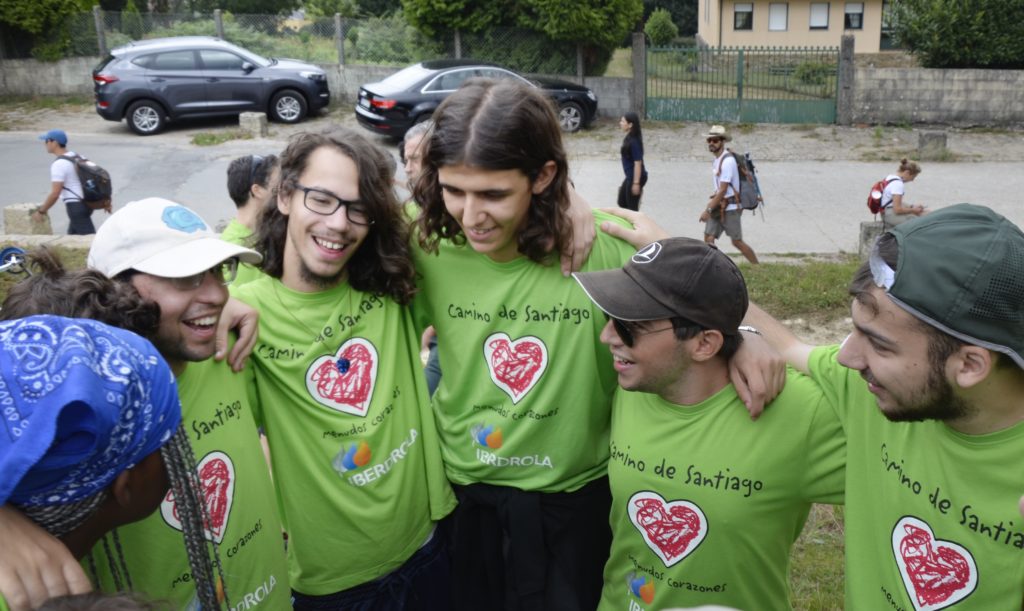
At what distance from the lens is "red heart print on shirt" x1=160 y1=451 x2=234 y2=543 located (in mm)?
2436

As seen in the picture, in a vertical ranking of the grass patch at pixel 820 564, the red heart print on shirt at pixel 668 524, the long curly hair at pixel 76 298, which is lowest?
the grass patch at pixel 820 564

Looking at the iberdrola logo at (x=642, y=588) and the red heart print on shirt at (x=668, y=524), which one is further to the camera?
the iberdrola logo at (x=642, y=588)

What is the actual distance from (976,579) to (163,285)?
2127 millimetres

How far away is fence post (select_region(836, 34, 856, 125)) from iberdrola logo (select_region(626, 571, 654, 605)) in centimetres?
1833

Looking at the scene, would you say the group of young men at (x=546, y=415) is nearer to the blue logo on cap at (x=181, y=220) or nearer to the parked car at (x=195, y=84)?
the blue logo on cap at (x=181, y=220)

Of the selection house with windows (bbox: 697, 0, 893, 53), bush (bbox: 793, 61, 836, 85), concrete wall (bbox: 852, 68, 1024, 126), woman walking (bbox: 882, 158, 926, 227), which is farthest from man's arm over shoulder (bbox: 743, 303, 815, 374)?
house with windows (bbox: 697, 0, 893, 53)

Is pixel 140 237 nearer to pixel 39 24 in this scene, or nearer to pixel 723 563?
pixel 723 563

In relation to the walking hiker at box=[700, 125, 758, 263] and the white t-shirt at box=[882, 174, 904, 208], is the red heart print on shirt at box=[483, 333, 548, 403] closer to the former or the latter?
the walking hiker at box=[700, 125, 758, 263]

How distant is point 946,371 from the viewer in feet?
6.46

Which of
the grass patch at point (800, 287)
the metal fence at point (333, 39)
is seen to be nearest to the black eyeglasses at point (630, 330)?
the grass patch at point (800, 287)

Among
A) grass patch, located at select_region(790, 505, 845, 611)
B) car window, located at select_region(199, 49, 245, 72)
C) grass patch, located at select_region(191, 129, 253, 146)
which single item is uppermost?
car window, located at select_region(199, 49, 245, 72)

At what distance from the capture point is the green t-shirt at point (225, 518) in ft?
7.70

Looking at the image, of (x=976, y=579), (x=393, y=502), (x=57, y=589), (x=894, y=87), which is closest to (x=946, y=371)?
(x=976, y=579)

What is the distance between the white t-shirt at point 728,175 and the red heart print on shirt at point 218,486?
828 centimetres
